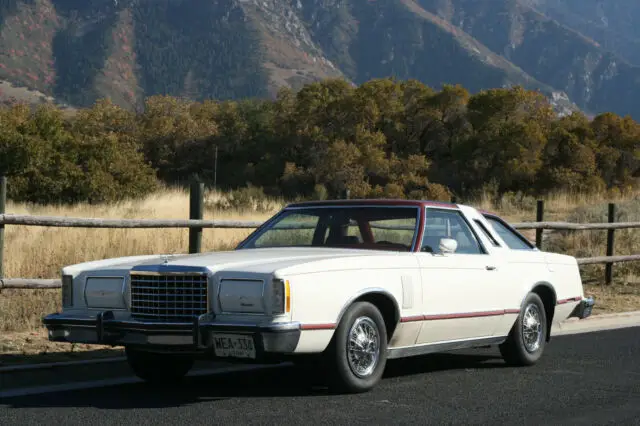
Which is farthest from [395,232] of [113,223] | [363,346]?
[113,223]

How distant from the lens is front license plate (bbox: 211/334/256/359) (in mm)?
7275

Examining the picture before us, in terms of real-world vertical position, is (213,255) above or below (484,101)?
below

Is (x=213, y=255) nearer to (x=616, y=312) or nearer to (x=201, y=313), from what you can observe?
(x=201, y=313)

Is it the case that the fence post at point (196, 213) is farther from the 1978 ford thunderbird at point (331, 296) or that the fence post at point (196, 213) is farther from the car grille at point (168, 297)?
the car grille at point (168, 297)

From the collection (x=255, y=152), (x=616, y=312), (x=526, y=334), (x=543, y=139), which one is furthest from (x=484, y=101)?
(x=526, y=334)

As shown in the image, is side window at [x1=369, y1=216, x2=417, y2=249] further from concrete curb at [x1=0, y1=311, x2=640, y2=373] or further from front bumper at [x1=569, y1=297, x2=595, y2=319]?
concrete curb at [x1=0, y1=311, x2=640, y2=373]

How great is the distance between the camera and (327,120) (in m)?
55.6

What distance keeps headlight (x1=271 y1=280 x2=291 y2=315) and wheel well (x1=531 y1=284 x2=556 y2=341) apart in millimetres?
3740

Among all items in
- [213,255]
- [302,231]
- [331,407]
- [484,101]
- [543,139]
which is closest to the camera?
[331,407]

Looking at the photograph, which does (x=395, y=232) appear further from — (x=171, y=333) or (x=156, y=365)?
(x=171, y=333)

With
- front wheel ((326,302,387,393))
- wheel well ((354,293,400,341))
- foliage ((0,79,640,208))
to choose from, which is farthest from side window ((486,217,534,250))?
foliage ((0,79,640,208))

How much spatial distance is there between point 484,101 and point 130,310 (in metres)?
46.0

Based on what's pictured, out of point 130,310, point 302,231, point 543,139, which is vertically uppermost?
point 543,139

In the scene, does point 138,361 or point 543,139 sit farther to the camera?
point 543,139
